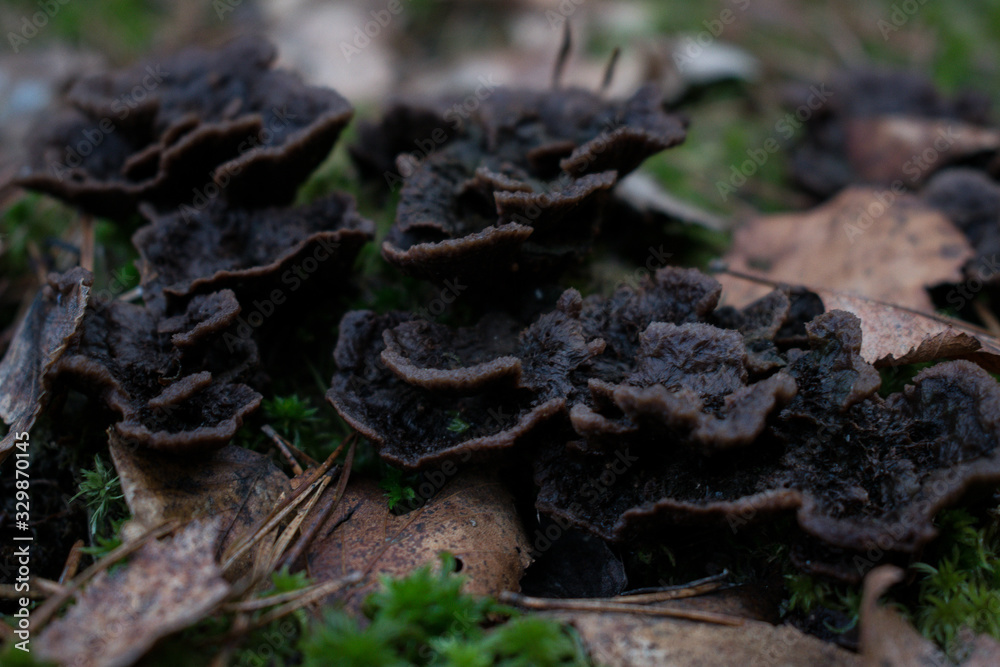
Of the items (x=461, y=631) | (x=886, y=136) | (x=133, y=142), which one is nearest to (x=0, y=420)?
(x=133, y=142)

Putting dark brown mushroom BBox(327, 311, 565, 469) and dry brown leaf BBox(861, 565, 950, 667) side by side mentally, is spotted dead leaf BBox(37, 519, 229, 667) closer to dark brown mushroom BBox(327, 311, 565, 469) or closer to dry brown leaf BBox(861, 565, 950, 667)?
dark brown mushroom BBox(327, 311, 565, 469)

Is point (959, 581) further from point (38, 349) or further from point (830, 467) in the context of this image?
point (38, 349)

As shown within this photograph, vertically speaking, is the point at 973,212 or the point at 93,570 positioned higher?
the point at 973,212

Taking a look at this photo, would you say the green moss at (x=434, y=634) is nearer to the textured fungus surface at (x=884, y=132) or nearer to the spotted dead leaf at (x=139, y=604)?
the spotted dead leaf at (x=139, y=604)

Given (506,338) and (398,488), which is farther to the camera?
(506,338)

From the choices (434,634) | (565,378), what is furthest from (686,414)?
(434,634)

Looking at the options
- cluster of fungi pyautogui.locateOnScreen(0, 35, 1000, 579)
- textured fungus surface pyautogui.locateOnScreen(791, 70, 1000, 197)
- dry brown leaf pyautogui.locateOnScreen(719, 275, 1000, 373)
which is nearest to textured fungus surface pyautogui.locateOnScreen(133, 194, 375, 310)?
cluster of fungi pyautogui.locateOnScreen(0, 35, 1000, 579)

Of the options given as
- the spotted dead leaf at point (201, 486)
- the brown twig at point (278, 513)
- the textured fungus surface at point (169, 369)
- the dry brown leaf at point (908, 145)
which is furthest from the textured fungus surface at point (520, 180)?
the dry brown leaf at point (908, 145)

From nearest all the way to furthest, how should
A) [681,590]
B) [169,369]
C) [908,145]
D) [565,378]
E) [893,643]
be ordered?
1. [893,643]
2. [681,590]
3. [565,378]
4. [169,369]
5. [908,145]
